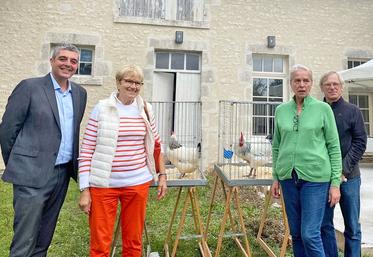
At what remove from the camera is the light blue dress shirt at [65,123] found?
82.7 inches

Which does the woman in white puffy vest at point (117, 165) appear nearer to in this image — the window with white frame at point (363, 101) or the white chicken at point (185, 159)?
the white chicken at point (185, 159)

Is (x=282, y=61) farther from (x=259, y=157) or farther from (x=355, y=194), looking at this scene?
(x=355, y=194)

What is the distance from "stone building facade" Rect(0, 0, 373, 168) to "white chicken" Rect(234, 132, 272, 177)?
4.14m

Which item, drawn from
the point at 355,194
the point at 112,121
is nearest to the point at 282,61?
the point at 355,194

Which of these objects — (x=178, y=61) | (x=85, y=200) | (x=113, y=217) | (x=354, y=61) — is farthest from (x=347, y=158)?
(x=354, y=61)

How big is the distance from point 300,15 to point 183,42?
124 inches

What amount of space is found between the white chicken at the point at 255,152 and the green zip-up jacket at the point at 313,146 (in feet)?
2.58

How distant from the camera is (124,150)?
2.09 metres

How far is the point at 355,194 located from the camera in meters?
2.37

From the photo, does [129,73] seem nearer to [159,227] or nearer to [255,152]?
[255,152]

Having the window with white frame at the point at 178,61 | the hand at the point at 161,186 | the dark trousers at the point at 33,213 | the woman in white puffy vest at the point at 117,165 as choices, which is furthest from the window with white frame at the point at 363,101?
the dark trousers at the point at 33,213

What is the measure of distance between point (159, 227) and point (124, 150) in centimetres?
220

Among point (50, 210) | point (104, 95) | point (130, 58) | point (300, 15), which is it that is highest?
point (300, 15)

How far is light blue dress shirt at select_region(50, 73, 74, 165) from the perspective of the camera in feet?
6.89
